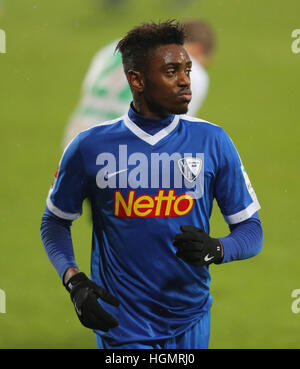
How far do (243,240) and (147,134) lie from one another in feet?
2.07

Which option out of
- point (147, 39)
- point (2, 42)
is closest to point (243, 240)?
point (147, 39)

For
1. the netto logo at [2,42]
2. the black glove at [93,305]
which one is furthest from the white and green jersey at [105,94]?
the black glove at [93,305]

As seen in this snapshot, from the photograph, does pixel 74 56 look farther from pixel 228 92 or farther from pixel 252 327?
pixel 252 327

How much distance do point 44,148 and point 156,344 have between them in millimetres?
12790

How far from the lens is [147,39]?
12.0 ft

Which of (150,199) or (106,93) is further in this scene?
(106,93)

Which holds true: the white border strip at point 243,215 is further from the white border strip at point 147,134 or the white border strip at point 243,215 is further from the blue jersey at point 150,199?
the white border strip at point 147,134

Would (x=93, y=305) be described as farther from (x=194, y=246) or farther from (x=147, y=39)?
(x=147, y=39)

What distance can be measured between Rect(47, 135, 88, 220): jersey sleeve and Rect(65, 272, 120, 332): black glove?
392 mm

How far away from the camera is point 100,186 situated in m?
3.71

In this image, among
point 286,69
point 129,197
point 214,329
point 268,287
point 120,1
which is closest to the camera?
point 129,197

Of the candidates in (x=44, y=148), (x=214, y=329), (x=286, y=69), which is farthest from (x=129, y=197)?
(x=286, y=69)

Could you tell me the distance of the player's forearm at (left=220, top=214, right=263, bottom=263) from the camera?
3623mm

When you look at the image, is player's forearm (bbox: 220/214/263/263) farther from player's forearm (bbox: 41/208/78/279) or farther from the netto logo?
Result: the netto logo
